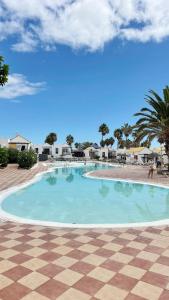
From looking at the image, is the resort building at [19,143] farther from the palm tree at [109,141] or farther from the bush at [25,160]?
the palm tree at [109,141]

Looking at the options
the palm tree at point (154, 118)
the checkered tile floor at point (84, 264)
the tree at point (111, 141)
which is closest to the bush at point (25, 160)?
the palm tree at point (154, 118)

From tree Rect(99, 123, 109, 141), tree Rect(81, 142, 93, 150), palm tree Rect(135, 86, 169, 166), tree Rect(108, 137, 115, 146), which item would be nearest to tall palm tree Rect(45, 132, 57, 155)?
tree Rect(99, 123, 109, 141)

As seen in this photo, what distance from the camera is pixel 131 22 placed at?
15539 millimetres

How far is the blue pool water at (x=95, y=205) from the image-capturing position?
32.0ft

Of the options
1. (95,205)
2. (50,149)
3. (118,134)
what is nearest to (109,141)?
(118,134)

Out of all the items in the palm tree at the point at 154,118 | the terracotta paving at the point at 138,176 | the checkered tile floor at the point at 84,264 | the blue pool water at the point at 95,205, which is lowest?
the blue pool water at the point at 95,205

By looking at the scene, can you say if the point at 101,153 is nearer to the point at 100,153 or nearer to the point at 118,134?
the point at 100,153

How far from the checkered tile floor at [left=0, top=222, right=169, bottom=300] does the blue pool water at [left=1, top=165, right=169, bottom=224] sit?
2.73 metres

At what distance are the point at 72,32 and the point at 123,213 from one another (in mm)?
11979

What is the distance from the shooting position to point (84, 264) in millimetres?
4777

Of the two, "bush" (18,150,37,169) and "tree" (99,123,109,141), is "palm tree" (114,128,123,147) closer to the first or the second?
"tree" (99,123,109,141)

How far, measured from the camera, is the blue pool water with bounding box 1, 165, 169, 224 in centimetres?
977

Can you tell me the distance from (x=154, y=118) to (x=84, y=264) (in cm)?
2190

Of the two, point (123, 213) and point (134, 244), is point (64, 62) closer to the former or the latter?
point (123, 213)
